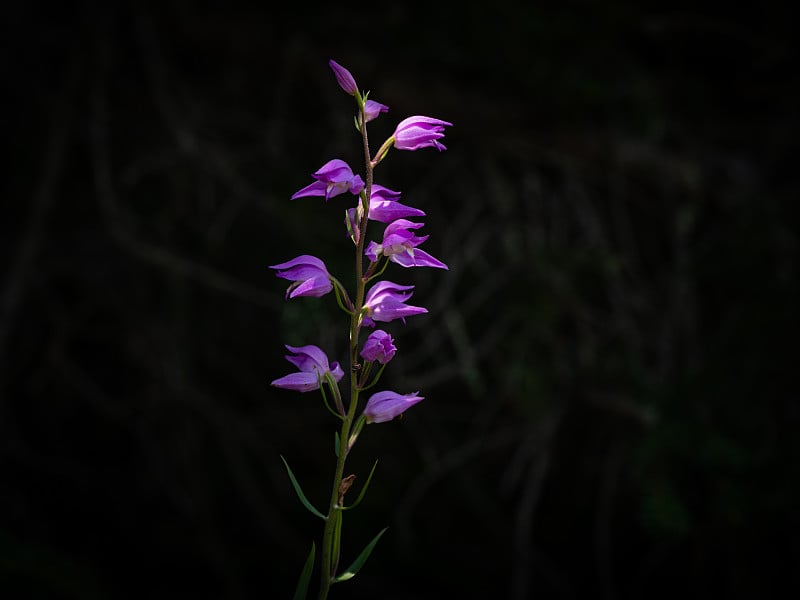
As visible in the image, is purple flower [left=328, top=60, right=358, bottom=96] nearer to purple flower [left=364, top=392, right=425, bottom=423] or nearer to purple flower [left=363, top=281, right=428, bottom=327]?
purple flower [left=363, top=281, right=428, bottom=327]

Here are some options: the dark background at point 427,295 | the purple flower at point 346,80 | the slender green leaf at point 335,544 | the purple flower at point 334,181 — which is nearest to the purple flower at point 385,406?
the slender green leaf at point 335,544

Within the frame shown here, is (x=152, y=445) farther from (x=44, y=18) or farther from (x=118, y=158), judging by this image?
(x=44, y=18)

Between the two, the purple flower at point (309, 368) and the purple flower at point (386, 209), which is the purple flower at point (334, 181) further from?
the purple flower at point (309, 368)

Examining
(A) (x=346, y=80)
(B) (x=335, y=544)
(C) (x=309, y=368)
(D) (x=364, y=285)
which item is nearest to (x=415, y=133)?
(A) (x=346, y=80)

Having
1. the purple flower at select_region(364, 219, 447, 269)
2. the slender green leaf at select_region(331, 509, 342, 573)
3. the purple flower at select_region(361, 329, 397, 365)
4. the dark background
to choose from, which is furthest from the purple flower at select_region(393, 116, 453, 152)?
the dark background

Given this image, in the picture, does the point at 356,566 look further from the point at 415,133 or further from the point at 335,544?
the point at 415,133

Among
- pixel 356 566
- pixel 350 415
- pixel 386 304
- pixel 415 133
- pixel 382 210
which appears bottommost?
pixel 356 566
